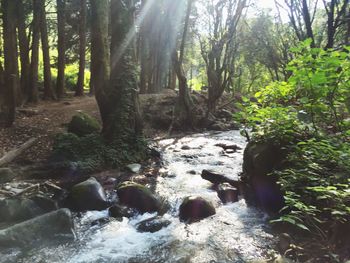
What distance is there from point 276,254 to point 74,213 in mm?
3527

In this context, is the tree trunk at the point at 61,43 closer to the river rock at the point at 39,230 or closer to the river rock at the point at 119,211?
the river rock at the point at 119,211

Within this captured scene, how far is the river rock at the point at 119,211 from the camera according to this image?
19.8 feet

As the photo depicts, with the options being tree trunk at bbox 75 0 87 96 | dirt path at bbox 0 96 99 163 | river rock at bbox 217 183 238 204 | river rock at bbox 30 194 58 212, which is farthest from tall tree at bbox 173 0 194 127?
river rock at bbox 30 194 58 212

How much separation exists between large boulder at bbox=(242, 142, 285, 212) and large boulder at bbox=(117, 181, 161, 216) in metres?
1.93

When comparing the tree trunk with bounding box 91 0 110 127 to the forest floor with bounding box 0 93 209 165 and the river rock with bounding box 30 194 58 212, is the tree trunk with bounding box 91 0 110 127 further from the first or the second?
the river rock with bounding box 30 194 58 212

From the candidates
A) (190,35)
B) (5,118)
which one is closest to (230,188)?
(5,118)

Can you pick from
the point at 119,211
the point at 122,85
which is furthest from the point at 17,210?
the point at 122,85

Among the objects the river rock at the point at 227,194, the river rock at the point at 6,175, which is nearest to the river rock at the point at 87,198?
the river rock at the point at 6,175

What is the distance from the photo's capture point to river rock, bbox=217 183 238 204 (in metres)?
6.76

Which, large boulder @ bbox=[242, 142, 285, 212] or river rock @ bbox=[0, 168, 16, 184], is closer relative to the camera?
large boulder @ bbox=[242, 142, 285, 212]

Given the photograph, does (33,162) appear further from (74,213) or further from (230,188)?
(230,188)

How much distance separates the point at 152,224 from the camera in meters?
5.69

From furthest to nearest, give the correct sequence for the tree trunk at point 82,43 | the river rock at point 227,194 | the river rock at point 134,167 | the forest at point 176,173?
the tree trunk at point 82,43, the river rock at point 134,167, the river rock at point 227,194, the forest at point 176,173

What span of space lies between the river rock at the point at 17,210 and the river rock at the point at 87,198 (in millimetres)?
657
